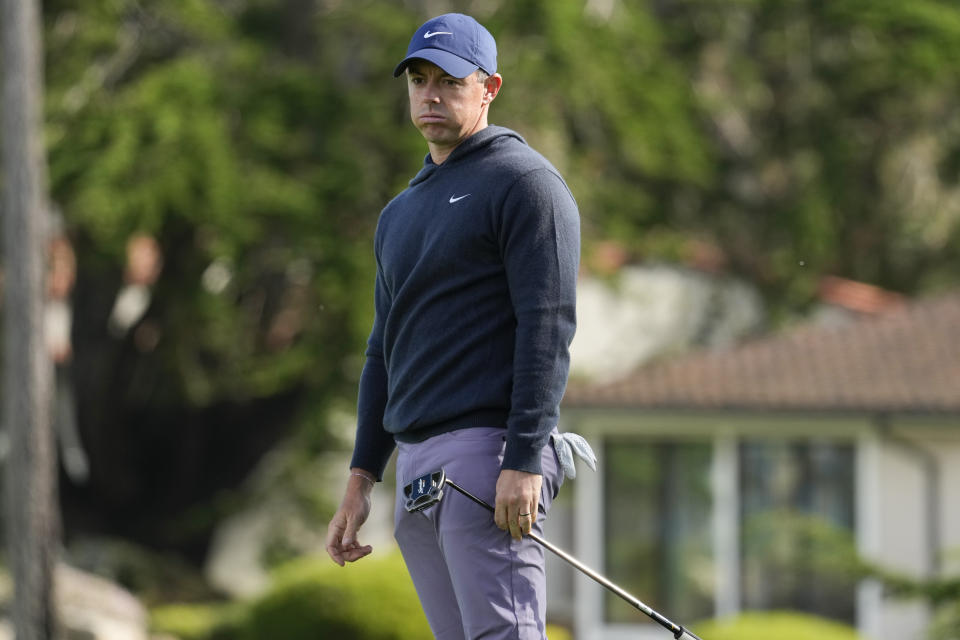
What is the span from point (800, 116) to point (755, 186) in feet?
3.64

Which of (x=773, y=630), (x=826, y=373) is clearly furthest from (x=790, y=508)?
(x=773, y=630)

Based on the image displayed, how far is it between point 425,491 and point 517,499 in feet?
0.72

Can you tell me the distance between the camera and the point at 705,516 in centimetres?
1836

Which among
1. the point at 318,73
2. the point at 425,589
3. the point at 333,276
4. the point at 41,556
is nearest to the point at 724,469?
the point at 333,276

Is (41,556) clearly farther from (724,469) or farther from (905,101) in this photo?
(905,101)

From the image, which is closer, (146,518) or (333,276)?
(333,276)

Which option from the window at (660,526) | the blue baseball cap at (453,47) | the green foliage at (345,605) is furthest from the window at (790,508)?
the blue baseball cap at (453,47)

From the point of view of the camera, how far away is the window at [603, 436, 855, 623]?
17531 mm

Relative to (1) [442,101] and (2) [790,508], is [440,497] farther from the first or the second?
(2) [790,508]

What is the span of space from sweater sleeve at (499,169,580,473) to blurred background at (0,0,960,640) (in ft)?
30.8

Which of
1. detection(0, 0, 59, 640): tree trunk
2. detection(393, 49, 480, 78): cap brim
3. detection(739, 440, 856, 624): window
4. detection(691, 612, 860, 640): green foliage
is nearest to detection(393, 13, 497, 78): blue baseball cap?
detection(393, 49, 480, 78): cap brim

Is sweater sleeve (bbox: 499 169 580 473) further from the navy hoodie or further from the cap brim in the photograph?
the cap brim

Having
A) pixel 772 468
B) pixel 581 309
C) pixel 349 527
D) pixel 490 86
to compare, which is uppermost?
pixel 490 86

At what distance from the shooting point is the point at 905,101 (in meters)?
22.6
